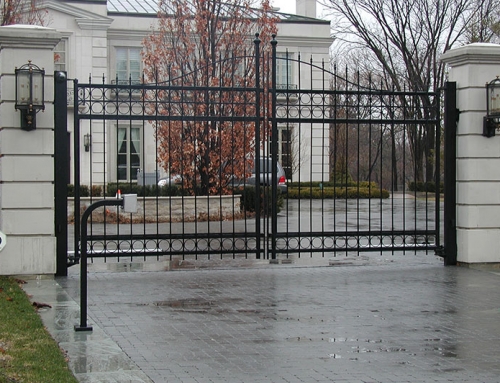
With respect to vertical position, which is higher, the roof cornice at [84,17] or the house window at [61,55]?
the roof cornice at [84,17]

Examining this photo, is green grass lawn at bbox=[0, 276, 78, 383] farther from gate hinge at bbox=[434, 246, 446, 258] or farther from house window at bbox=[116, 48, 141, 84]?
house window at bbox=[116, 48, 141, 84]

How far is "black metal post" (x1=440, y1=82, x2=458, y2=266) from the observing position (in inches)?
512

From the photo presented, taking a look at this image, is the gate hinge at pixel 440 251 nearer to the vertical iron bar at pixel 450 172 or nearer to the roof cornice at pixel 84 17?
the vertical iron bar at pixel 450 172

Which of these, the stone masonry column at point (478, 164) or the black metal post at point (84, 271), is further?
the stone masonry column at point (478, 164)

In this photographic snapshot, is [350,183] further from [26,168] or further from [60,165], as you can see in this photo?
[26,168]

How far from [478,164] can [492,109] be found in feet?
3.03

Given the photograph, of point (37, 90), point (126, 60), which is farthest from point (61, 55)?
point (37, 90)

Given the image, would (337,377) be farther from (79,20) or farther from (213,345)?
(79,20)

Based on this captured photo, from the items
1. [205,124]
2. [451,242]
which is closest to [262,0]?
[205,124]

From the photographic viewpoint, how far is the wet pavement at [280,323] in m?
6.45

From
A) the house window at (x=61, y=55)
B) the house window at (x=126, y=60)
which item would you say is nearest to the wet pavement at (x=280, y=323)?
the house window at (x=61, y=55)

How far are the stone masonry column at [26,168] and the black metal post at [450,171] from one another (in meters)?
6.34

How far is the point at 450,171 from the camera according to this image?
42.9 ft

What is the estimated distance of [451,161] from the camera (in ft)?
42.9
